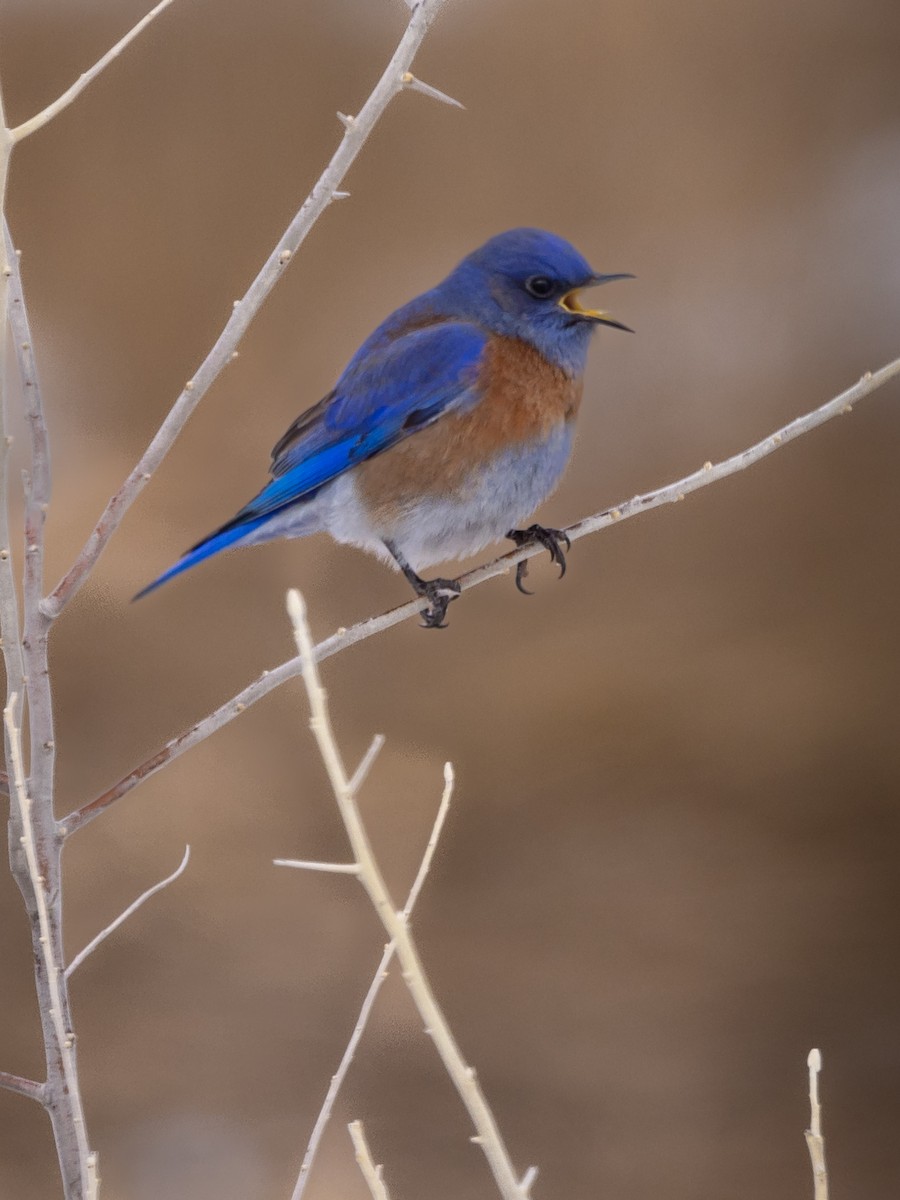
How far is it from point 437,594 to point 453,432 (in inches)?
7.2

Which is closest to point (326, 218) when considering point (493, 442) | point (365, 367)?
point (365, 367)

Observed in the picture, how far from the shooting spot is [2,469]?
0.97 meters

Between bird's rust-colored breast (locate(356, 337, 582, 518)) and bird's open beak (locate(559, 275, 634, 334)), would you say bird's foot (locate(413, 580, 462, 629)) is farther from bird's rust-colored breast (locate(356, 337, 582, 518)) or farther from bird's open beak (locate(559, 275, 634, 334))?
bird's open beak (locate(559, 275, 634, 334))

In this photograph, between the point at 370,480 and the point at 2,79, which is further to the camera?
the point at 2,79

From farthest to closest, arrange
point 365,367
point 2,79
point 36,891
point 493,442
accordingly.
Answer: point 2,79 < point 365,367 < point 493,442 < point 36,891

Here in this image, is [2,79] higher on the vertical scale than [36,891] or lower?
higher

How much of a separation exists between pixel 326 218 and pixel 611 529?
80 centimetres

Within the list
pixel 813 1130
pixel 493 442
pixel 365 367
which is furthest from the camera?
pixel 365 367

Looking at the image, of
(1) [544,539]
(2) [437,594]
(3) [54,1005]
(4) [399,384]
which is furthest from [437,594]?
(3) [54,1005]

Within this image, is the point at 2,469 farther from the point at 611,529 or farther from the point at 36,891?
the point at 611,529

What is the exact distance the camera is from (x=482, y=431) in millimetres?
1525

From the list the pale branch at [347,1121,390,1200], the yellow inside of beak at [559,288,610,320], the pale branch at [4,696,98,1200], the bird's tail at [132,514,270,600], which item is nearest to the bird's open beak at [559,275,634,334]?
the yellow inside of beak at [559,288,610,320]

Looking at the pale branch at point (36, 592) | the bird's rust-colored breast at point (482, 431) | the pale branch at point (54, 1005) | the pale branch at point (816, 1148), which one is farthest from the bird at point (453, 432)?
the pale branch at point (816, 1148)

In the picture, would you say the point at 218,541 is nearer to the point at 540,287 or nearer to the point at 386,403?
the point at 386,403
